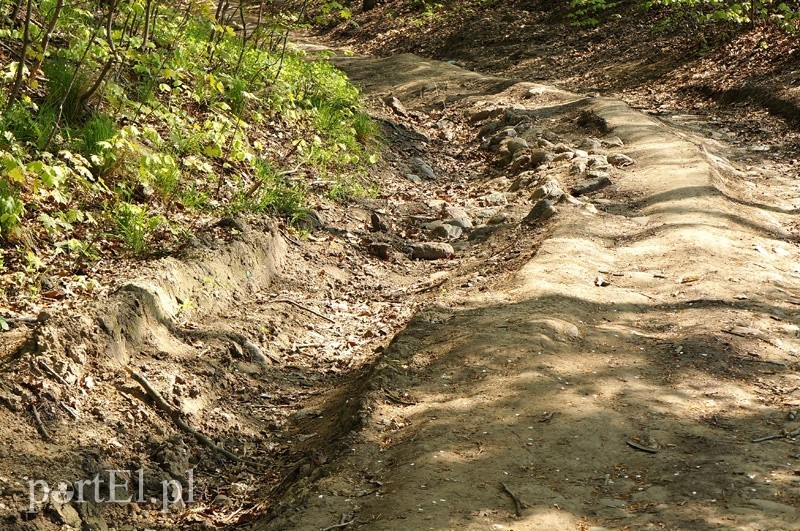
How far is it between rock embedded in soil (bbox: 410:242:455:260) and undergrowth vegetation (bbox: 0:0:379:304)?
0.98 meters

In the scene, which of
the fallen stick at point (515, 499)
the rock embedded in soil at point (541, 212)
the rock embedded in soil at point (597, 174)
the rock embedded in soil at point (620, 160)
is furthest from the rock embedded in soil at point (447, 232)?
the fallen stick at point (515, 499)

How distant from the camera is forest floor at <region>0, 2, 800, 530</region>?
129 inches

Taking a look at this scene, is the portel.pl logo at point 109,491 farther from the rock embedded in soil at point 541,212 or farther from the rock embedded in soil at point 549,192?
the rock embedded in soil at point 549,192

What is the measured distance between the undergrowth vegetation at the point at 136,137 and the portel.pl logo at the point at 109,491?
140 centimetres

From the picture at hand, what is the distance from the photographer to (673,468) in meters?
3.35

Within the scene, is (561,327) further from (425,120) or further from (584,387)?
(425,120)

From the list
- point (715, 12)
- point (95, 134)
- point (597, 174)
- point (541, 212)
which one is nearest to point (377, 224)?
point (541, 212)

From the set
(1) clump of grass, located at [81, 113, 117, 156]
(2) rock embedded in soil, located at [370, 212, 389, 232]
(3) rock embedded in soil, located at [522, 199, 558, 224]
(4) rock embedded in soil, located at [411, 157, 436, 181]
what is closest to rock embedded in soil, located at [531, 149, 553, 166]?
(4) rock embedded in soil, located at [411, 157, 436, 181]

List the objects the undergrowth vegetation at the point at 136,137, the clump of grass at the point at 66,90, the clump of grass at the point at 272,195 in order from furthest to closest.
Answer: the clump of grass at the point at 272,195, the clump of grass at the point at 66,90, the undergrowth vegetation at the point at 136,137

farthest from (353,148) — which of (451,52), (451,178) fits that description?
(451,52)

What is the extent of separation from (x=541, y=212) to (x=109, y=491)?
4.39 meters

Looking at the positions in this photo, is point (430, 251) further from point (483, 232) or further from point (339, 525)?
point (339, 525)

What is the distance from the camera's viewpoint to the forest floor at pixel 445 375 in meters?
3.27

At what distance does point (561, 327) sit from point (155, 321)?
2227mm
